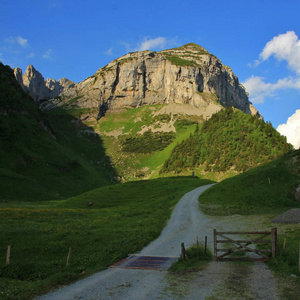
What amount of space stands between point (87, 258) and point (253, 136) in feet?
411

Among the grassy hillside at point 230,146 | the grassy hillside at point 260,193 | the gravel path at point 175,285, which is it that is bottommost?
the gravel path at point 175,285

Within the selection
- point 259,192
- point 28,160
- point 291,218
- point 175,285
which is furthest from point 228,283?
point 28,160

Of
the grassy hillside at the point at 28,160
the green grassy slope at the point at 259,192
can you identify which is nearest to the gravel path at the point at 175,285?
the green grassy slope at the point at 259,192

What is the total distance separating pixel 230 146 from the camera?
132125 mm

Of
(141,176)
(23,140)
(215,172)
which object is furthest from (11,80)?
(215,172)

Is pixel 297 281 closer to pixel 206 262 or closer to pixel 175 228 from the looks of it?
pixel 206 262

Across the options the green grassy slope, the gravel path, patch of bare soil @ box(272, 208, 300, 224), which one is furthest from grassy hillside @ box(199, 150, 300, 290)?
the gravel path

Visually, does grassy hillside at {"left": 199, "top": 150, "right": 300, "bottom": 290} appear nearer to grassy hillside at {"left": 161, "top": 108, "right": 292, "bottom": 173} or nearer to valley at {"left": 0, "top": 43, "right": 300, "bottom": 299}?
valley at {"left": 0, "top": 43, "right": 300, "bottom": 299}

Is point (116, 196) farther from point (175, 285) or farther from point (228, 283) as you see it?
point (228, 283)

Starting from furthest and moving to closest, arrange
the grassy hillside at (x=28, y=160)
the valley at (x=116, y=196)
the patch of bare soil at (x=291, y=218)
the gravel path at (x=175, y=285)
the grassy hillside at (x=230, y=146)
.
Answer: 1. the grassy hillside at (x=230, y=146)
2. the grassy hillside at (x=28, y=160)
3. the patch of bare soil at (x=291, y=218)
4. the valley at (x=116, y=196)
5. the gravel path at (x=175, y=285)

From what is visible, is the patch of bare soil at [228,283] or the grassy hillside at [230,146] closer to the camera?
the patch of bare soil at [228,283]

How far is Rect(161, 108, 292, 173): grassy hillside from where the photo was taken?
11694 cm

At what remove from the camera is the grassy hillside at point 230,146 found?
116938mm

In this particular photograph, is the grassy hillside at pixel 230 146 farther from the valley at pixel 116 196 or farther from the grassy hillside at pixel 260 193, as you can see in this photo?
the grassy hillside at pixel 260 193
